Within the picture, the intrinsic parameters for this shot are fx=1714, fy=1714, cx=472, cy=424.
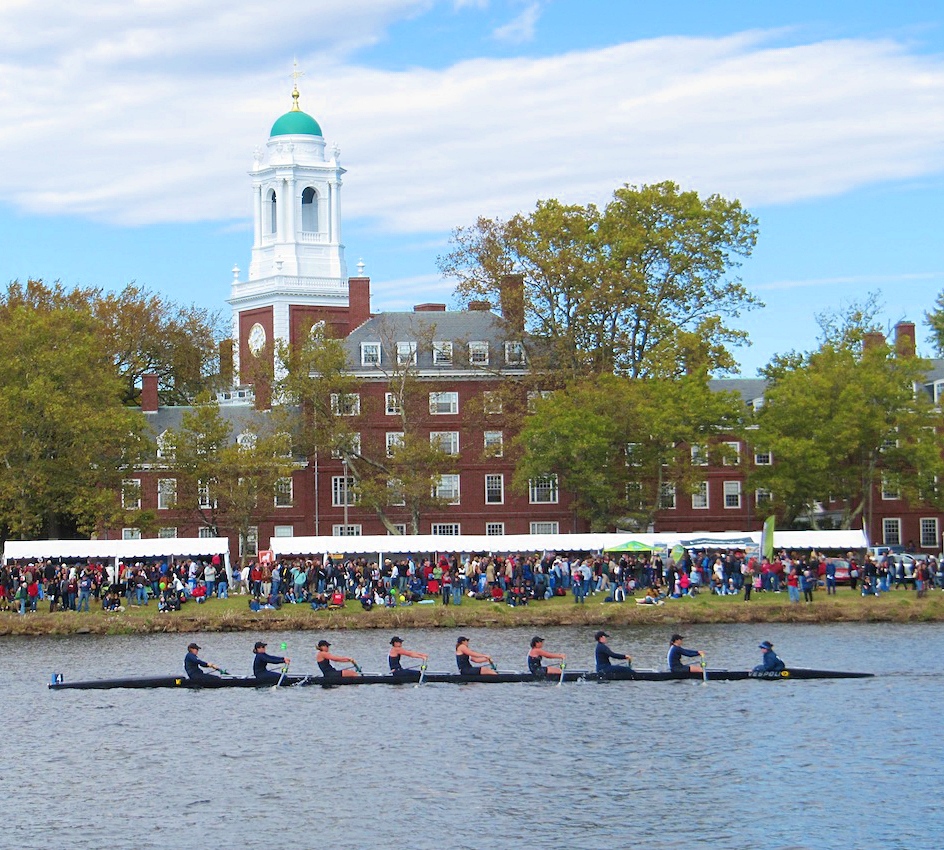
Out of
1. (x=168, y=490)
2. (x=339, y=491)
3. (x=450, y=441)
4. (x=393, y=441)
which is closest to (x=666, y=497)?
(x=450, y=441)

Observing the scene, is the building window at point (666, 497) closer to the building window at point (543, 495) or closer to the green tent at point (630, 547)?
the building window at point (543, 495)

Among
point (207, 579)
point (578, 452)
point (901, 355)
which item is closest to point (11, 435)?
point (207, 579)

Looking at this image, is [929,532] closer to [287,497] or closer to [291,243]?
[287,497]

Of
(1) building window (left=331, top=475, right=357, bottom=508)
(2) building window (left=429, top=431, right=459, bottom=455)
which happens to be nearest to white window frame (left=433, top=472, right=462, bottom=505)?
(2) building window (left=429, top=431, right=459, bottom=455)

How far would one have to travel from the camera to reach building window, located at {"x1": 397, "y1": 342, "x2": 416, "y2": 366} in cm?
9856

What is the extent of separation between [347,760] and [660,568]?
3408 cm

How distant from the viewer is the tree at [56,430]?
84812mm

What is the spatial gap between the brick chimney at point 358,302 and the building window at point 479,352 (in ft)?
23.8

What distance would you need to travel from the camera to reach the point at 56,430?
86062 millimetres

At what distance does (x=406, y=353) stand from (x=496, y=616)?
41.2 metres

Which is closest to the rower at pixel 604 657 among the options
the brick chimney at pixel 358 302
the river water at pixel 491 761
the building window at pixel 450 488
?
the river water at pixel 491 761

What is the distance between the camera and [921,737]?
40594 millimetres

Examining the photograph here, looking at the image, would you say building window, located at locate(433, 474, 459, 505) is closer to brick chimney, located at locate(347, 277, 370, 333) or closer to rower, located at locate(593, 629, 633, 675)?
brick chimney, located at locate(347, 277, 370, 333)

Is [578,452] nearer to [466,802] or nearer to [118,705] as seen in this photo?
[118,705]
